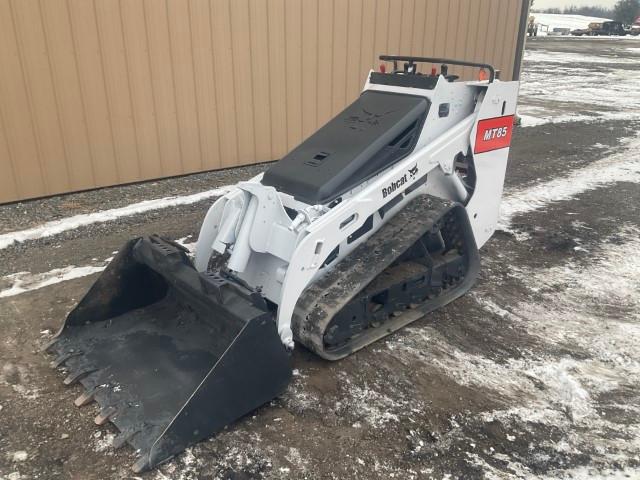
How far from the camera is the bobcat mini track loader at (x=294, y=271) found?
2.64 meters

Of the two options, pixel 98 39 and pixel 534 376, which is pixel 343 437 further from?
pixel 98 39

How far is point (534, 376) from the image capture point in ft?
10.3

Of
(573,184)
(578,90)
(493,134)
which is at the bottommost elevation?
(578,90)

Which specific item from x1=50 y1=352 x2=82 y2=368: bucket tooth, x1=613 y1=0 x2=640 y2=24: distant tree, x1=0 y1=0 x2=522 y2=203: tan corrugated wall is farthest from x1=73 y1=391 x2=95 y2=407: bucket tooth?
x1=613 y1=0 x2=640 y2=24: distant tree

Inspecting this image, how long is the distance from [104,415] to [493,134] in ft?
10.1

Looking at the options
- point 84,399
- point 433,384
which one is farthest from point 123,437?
point 433,384

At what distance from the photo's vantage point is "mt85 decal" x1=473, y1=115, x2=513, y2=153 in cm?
399

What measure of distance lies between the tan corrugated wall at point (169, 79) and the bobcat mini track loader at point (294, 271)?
10.3ft

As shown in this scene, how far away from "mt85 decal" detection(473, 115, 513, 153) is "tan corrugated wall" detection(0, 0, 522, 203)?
3.73 meters

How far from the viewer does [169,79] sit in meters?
6.36

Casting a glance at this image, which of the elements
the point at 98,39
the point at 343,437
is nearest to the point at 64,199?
the point at 98,39

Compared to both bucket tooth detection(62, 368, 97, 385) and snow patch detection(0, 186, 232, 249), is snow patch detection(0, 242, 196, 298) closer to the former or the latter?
snow patch detection(0, 186, 232, 249)

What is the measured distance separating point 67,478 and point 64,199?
4.16 metres

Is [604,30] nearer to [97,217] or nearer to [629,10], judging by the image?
[629,10]
